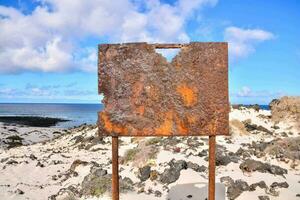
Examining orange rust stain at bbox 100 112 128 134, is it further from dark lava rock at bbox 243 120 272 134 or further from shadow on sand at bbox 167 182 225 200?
dark lava rock at bbox 243 120 272 134

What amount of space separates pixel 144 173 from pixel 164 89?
5.77 meters

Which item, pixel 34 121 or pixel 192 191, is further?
pixel 34 121

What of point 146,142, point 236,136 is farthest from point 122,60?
point 236,136

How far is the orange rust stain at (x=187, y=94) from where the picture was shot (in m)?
4.59

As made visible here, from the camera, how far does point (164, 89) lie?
4.61 metres

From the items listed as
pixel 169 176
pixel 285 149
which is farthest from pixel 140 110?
pixel 285 149

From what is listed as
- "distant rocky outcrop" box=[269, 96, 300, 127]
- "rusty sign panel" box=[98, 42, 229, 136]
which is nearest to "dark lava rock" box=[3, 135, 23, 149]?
"distant rocky outcrop" box=[269, 96, 300, 127]

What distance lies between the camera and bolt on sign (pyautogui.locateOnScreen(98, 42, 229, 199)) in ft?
15.0

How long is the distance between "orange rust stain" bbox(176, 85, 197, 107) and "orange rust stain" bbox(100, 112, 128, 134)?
30.2 inches

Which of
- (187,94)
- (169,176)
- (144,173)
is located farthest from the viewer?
(144,173)

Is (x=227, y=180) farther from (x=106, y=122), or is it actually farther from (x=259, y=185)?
(x=106, y=122)

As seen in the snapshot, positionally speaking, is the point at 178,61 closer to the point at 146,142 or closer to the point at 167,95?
the point at 167,95

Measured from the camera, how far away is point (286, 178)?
9.60m

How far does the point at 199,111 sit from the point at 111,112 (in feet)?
3.36
